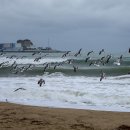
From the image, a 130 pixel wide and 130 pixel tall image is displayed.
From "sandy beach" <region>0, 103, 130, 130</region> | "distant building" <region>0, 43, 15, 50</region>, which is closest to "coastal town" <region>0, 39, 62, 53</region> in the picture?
"distant building" <region>0, 43, 15, 50</region>

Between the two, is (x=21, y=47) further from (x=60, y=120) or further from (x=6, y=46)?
(x=60, y=120)

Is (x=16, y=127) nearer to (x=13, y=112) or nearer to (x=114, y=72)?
(x=13, y=112)

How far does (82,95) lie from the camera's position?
18.2 meters

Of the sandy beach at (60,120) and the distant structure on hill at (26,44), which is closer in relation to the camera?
the sandy beach at (60,120)

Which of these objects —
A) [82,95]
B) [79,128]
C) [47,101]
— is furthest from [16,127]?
[82,95]

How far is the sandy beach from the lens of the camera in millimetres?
9734

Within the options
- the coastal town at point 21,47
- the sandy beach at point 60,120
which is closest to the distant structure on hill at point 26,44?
the coastal town at point 21,47

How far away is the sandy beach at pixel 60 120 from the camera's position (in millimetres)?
9734

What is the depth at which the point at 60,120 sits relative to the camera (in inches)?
424

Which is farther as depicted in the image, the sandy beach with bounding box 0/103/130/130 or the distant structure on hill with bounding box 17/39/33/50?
the distant structure on hill with bounding box 17/39/33/50

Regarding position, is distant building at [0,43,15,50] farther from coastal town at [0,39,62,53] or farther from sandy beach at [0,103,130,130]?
sandy beach at [0,103,130,130]

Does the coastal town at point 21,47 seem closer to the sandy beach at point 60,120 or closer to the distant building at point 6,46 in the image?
the distant building at point 6,46

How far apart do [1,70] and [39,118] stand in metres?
33.2

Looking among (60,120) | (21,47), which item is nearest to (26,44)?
(21,47)
